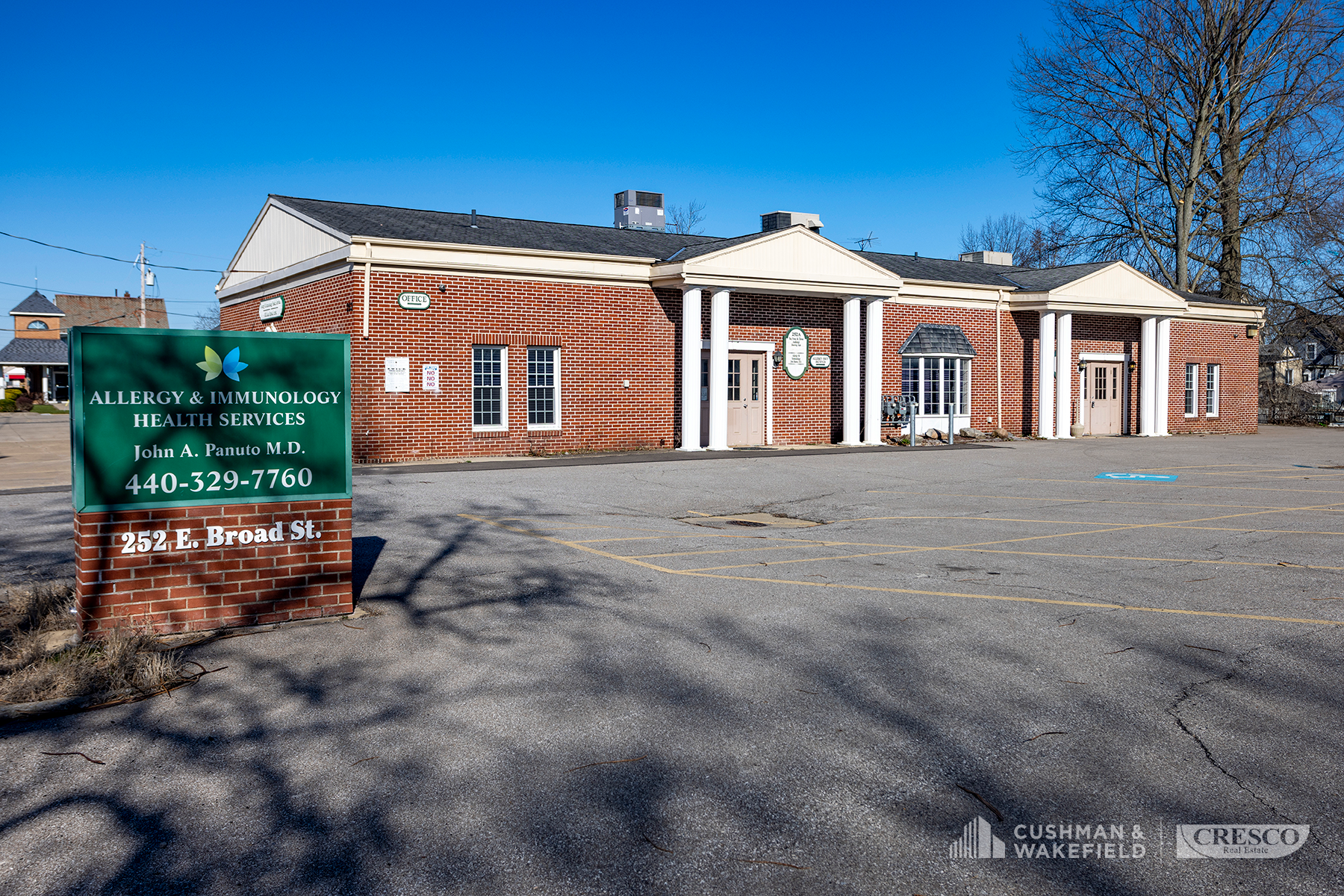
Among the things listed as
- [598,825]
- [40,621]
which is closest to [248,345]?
[40,621]

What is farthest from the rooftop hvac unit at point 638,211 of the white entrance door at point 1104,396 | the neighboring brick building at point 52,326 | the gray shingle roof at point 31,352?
the gray shingle roof at point 31,352

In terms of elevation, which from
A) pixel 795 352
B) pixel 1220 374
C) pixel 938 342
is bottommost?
pixel 1220 374

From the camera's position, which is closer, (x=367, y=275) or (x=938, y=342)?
(x=367, y=275)

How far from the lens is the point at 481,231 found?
77.6ft

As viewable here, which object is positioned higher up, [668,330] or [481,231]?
[481,231]

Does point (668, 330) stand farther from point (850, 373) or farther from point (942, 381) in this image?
point (942, 381)

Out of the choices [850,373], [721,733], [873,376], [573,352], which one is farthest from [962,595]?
[873,376]

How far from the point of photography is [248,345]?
21.0 ft

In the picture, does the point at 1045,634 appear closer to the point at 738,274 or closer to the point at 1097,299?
the point at 738,274

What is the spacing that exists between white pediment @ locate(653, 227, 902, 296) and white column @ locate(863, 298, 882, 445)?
2.18 feet

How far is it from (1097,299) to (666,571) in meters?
25.9

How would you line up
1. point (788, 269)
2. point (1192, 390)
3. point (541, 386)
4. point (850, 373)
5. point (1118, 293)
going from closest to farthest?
point (541, 386), point (788, 269), point (850, 373), point (1118, 293), point (1192, 390)

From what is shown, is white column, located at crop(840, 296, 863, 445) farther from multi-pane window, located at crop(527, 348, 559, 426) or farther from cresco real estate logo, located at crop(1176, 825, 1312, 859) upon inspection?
cresco real estate logo, located at crop(1176, 825, 1312, 859)

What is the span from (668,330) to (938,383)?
904 centimetres
